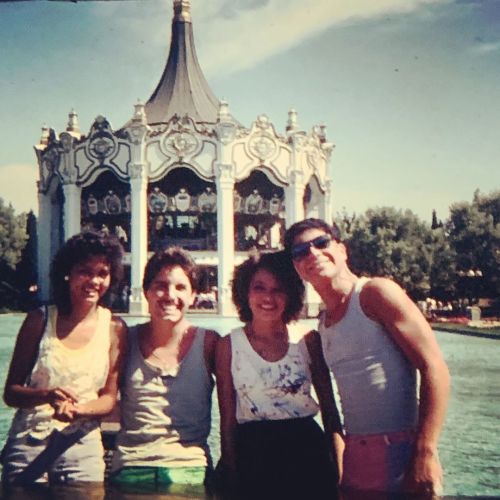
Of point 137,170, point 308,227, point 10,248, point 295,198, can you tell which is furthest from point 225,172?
point 308,227

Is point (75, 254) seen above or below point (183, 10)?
below

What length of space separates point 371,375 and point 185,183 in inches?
589

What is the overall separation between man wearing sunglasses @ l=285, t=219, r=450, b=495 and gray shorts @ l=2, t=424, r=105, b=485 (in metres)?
0.73

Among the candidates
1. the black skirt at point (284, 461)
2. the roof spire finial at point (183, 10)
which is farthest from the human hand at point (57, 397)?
the roof spire finial at point (183, 10)

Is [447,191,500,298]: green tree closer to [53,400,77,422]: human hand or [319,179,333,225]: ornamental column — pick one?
[319,179,333,225]: ornamental column

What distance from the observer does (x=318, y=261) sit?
171cm

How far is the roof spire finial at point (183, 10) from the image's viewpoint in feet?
10.5

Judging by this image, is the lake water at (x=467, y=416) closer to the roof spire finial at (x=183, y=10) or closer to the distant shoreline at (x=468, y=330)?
the distant shoreline at (x=468, y=330)

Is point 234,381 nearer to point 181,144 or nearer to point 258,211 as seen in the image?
point 181,144

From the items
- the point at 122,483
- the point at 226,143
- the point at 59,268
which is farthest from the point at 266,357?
the point at 226,143

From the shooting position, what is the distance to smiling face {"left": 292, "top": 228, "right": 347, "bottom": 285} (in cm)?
171

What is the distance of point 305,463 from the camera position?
5.50 feet

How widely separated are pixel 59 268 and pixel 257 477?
0.83m

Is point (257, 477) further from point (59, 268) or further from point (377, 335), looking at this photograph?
point (59, 268)
